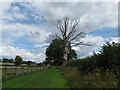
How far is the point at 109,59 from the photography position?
709 cm

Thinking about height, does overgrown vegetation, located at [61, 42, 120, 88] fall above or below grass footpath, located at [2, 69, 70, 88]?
above

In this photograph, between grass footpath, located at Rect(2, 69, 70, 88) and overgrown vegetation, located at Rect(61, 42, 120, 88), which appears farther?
grass footpath, located at Rect(2, 69, 70, 88)

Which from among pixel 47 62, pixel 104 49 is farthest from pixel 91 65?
pixel 47 62

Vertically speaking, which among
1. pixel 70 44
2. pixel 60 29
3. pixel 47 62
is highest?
pixel 60 29

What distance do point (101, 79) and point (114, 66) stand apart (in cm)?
89

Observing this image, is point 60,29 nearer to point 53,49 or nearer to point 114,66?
point 114,66

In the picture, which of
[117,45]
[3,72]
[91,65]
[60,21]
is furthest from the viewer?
[60,21]

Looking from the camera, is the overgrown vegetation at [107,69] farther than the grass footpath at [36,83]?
No

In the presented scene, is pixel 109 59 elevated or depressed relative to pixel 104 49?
depressed

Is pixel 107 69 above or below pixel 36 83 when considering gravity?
above

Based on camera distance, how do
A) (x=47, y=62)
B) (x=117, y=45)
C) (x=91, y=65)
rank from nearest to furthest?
(x=117, y=45) < (x=91, y=65) < (x=47, y=62)

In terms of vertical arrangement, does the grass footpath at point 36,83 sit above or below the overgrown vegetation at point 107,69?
below

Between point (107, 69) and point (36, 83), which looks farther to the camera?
point (36, 83)

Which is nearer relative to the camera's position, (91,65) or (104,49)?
(104,49)
